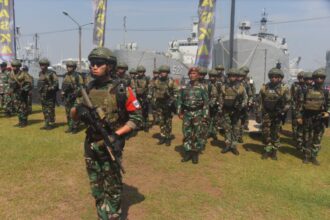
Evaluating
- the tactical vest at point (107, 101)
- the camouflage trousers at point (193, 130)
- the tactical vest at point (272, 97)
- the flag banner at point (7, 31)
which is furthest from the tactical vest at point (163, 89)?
the flag banner at point (7, 31)

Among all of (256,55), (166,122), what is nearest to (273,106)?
(166,122)

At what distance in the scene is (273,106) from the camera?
7156 millimetres

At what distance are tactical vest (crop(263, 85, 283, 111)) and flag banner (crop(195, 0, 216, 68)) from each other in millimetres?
7199

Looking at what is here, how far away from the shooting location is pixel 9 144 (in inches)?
317

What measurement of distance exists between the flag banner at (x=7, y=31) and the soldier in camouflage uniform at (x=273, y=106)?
13791 millimetres

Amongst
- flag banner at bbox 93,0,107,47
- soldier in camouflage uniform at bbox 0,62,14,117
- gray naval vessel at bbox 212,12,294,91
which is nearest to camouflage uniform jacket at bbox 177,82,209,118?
soldier in camouflage uniform at bbox 0,62,14,117

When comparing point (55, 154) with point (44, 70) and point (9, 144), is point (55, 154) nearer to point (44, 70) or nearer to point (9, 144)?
point (9, 144)

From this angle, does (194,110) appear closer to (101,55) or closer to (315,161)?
(315,161)

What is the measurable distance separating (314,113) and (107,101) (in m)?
5.57

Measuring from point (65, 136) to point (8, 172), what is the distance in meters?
3.11

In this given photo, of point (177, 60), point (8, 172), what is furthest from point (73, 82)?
point (177, 60)

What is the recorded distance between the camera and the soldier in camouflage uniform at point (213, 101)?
8.47 m

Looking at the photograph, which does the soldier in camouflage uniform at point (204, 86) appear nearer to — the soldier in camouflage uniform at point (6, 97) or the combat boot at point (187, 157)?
the combat boot at point (187, 157)

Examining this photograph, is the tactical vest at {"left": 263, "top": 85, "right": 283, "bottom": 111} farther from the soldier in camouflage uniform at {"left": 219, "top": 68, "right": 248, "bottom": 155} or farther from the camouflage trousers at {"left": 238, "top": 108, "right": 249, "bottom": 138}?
the camouflage trousers at {"left": 238, "top": 108, "right": 249, "bottom": 138}
